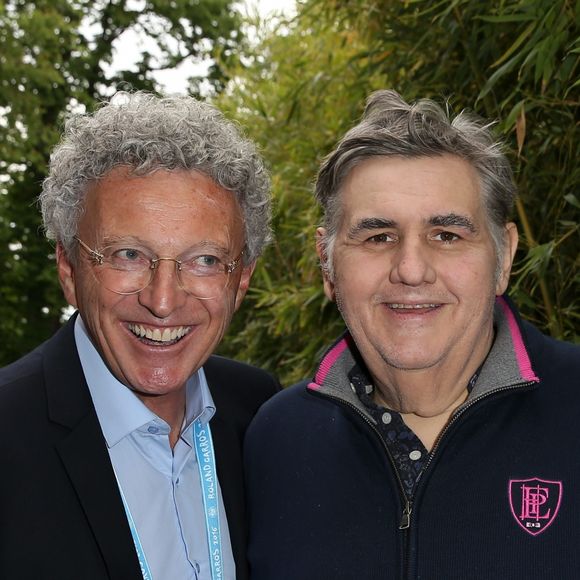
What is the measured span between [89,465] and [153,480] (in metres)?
0.22

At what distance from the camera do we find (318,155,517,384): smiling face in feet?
7.84

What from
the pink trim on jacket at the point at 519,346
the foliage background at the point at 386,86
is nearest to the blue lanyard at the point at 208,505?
the pink trim on jacket at the point at 519,346

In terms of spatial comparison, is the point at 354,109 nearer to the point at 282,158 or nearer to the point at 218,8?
the point at 282,158

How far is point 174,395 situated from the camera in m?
2.67

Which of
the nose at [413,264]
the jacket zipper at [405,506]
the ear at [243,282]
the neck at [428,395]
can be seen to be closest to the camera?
the jacket zipper at [405,506]

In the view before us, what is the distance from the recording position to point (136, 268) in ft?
7.91

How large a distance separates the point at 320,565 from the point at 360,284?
77 cm

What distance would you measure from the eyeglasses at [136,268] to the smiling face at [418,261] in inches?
15.9

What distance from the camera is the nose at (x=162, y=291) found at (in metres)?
2.39

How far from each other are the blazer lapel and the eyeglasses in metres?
0.27

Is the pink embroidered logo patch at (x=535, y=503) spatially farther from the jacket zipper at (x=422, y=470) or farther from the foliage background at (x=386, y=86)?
the foliage background at (x=386, y=86)

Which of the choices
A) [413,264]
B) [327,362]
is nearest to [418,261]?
[413,264]

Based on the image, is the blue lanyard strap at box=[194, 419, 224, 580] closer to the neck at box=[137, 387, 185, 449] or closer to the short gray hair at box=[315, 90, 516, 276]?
the neck at box=[137, 387, 185, 449]

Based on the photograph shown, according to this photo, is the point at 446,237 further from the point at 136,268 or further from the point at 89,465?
the point at 89,465
